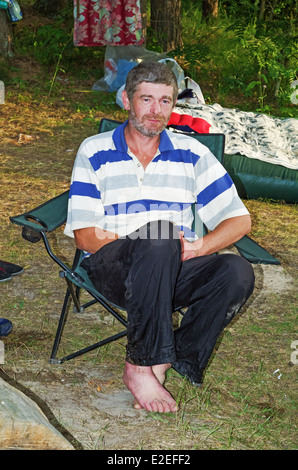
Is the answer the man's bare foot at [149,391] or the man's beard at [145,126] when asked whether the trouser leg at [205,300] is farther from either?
the man's beard at [145,126]

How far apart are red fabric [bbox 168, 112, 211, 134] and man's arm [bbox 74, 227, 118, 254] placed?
2.57 metres

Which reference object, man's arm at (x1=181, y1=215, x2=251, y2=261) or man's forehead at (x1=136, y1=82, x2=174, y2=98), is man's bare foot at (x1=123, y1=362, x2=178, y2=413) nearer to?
man's arm at (x1=181, y1=215, x2=251, y2=261)

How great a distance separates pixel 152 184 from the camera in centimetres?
276

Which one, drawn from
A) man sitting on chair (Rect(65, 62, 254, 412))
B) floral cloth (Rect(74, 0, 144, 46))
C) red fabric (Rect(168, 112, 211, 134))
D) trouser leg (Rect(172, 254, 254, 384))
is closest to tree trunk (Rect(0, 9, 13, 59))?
floral cloth (Rect(74, 0, 144, 46))

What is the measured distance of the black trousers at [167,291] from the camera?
2322 mm

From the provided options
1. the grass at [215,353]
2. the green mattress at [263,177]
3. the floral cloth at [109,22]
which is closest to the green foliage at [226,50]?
the floral cloth at [109,22]

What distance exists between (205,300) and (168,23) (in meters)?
5.94

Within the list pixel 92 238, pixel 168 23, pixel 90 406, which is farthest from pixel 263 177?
pixel 168 23

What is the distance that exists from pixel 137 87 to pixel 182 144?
31cm

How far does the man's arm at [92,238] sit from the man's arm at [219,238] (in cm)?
31

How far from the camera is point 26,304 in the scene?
3.35m

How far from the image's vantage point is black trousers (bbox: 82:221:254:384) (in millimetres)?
2322
